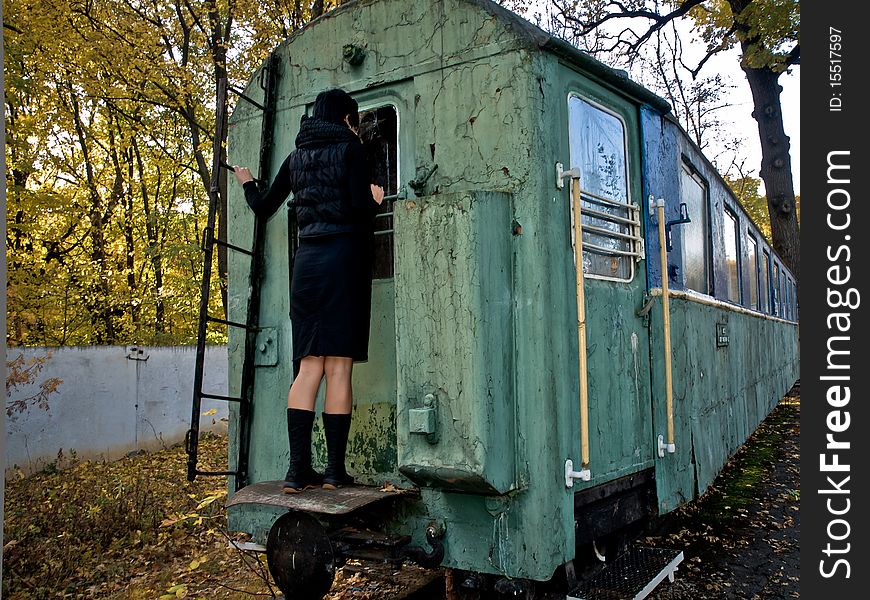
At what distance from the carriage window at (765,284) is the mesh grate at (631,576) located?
7.31 meters

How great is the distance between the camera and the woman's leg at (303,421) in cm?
350

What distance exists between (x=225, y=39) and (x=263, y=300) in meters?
10.5

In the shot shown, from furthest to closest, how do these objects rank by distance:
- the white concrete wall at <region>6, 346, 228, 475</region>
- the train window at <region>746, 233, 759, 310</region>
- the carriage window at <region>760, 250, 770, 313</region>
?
the carriage window at <region>760, 250, 770, 313</region> < the train window at <region>746, 233, 759, 310</region> < the white concrete wall at <region>6, 346, 228, 475</region>

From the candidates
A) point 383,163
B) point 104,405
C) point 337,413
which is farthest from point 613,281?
point 104,405

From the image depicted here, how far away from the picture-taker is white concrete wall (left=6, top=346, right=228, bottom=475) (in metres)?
9.19

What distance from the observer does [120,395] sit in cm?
1045

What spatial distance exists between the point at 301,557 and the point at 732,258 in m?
6.15

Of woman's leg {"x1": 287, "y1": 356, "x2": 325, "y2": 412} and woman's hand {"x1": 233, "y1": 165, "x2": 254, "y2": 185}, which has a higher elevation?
woman's hand {"x1": 233, "y1": 165, "x2": 254, "y2": 185}

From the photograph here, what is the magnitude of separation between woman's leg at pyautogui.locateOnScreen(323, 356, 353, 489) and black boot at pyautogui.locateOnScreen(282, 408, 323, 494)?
0.27 ft

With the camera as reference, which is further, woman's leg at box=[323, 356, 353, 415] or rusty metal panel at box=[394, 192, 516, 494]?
woman's leg at box=[323, 356, 353, 415]

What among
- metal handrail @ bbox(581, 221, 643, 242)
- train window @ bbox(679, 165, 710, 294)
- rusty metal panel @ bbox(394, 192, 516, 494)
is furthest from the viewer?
train window @ bbox(679, 165, 710, 294)

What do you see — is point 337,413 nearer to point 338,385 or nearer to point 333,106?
point 338,385

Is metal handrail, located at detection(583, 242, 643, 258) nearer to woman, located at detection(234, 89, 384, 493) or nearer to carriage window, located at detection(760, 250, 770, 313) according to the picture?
woman, located at detection(234, 89, 384, 493)

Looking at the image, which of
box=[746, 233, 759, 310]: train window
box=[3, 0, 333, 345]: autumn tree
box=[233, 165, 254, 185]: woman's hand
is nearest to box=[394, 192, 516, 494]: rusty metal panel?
box=[233, 165, 254, 185]: woman's hand
